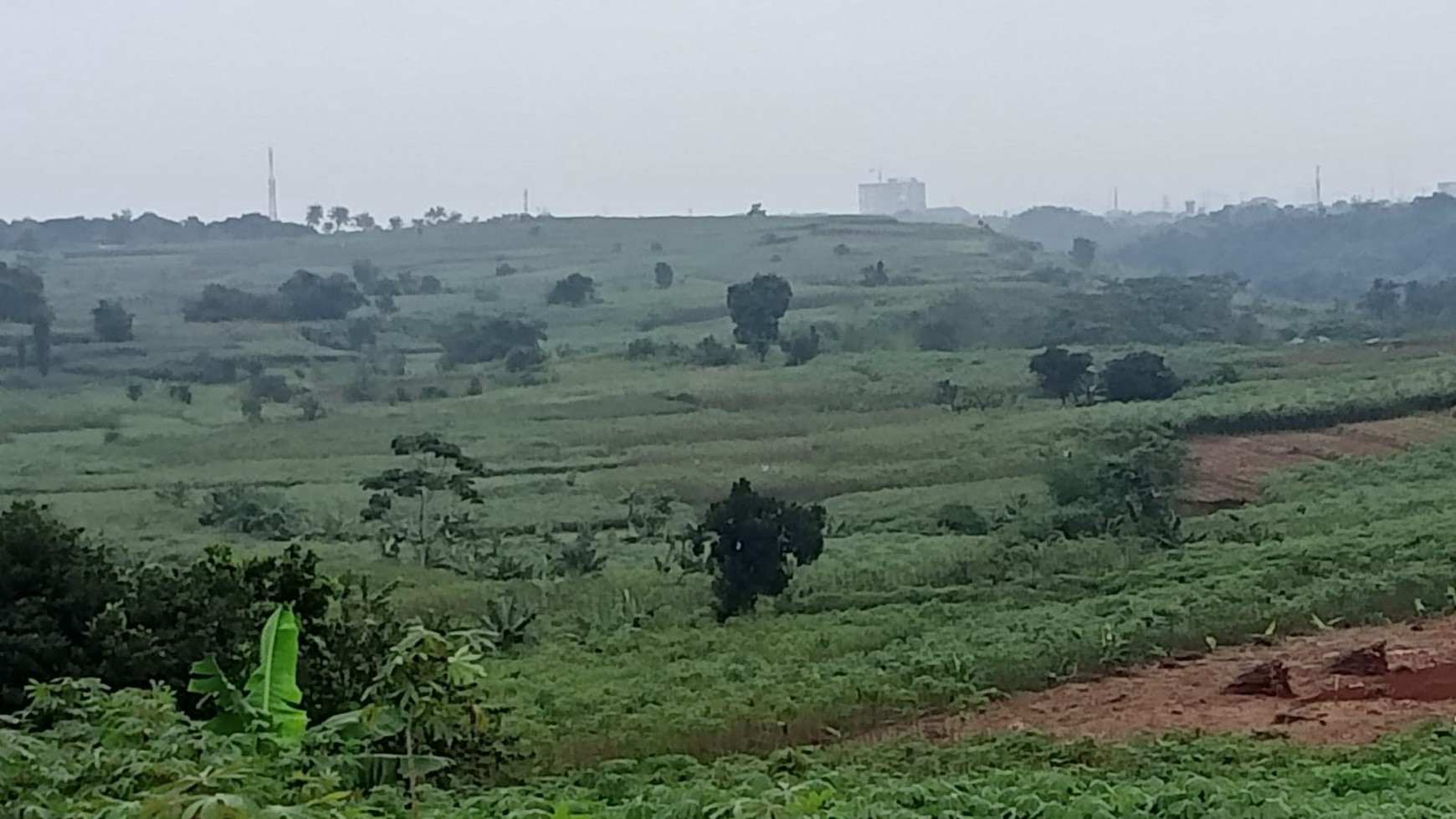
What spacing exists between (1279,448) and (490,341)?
1033 inches

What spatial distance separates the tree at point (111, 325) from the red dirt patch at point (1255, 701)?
42.7m

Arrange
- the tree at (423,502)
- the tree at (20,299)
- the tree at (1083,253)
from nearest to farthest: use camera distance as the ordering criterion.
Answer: the tree at (423,502)
the tree at (20,299)
the tree at (1083,253)

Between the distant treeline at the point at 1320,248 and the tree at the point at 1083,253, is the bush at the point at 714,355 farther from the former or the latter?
the distant treeline at the point at 1320,248

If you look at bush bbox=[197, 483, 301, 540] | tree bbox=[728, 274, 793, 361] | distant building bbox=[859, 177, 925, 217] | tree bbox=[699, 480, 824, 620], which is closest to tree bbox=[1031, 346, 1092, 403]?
tree bbox=[728, 274, 793, 361]

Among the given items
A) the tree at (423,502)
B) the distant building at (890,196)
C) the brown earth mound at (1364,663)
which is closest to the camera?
the brown earth mound at (1364,663)

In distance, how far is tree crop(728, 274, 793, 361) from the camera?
152 feet

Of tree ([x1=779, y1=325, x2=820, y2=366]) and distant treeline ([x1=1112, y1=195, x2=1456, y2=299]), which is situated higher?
distant treeline ([x1=1112, y1=195, x2=1456, y2=299])

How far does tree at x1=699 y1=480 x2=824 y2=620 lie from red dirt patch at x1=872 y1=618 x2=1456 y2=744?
4.69 metres

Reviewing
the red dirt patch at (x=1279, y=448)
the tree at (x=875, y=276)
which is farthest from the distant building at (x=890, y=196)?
the red dirt patch at (x=1279, y=448)

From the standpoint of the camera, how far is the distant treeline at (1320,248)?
92938 millimetres

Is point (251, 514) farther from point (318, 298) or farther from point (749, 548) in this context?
point (318, 298)

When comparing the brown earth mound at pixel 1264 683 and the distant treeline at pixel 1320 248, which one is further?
the distant treeline at pixel 1320 248

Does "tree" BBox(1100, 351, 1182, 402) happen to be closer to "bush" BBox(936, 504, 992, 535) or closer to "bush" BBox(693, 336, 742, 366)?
"bush" BBox(693, 336, 742, 366)

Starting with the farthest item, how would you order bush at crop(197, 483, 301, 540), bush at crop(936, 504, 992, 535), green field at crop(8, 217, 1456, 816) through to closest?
1. bush at crop(197, 483, 301, 540)
2. bush at crop(936, 504, 992, 535)
3. green field at crop(8, 217, 1456, 816)
